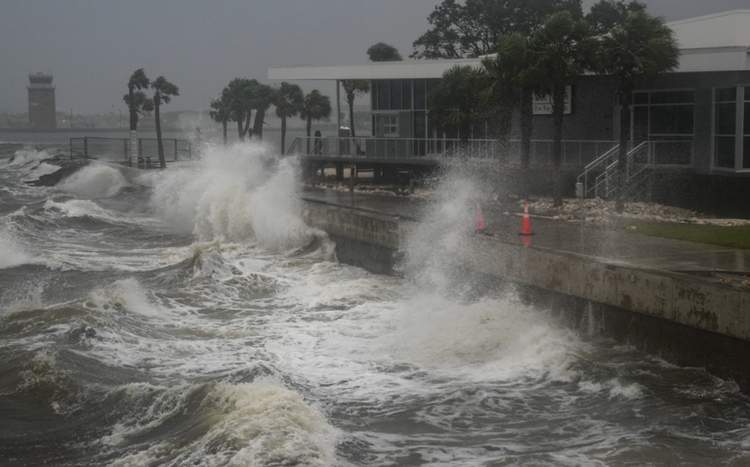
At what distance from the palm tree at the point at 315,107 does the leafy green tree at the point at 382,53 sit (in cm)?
803

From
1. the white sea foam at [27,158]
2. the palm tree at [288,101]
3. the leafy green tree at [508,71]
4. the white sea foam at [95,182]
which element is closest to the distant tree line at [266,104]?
the palm tree at [288,101]

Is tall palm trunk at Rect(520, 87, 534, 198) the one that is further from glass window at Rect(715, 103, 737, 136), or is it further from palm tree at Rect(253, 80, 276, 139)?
palm tree at Rect(253, 80, 276, 139)

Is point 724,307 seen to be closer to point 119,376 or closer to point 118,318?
point 119,376

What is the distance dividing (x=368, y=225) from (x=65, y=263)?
7.71 meters

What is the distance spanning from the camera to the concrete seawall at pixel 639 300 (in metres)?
12.7

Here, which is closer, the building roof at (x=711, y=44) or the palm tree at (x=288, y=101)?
the building roof at (x=711, y=44)

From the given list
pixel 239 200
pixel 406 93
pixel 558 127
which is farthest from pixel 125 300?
pixel 406 93

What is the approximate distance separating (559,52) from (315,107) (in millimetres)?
37934

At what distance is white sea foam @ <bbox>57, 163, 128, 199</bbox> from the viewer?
183 ft

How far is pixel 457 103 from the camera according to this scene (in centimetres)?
3247

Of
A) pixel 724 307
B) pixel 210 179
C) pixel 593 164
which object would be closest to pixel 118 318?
pixel 724 307

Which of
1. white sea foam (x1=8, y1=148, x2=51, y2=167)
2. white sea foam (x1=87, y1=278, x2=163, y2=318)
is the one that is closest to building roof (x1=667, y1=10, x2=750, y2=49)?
white sea foam (x1=87, y1=278, x2=163, y2=318)

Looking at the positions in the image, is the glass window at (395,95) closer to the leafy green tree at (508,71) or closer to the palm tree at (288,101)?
the leafy green tree at (508,71)

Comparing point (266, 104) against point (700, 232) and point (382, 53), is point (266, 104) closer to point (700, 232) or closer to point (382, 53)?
point (382, 53)
